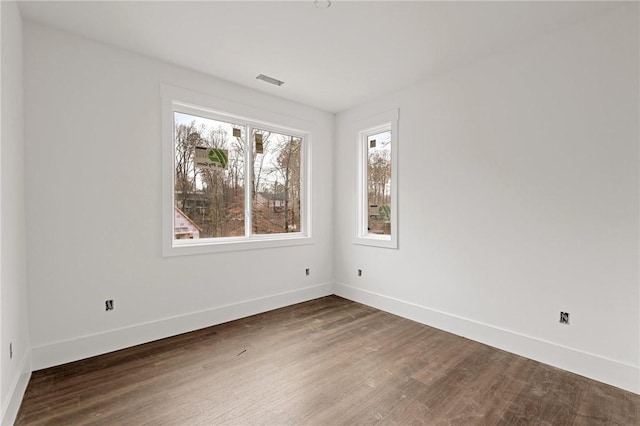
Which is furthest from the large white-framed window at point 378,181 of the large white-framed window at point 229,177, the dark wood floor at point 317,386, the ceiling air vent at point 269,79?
the dark wood floor at point 317,386

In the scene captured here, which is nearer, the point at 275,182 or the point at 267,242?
Result: the point at 267,242

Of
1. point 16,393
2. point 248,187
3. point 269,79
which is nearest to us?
point 16,393

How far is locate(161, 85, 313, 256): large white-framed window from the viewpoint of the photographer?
3293 mm

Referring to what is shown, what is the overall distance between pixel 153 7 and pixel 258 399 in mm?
2938

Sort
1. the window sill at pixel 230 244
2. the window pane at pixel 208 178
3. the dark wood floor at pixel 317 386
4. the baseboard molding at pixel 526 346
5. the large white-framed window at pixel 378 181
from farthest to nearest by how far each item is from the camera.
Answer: the large white-framed window at pixel 378 181 → the window pane at pixel 208 178 → the window sill at pixel 230 244 → the baseboard molding at pixel 526 346 → the dark wood floor at pixel 317 386

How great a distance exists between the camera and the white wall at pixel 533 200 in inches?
91.4

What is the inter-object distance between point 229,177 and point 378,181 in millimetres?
1958

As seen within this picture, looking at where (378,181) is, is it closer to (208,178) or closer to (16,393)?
(208,178)

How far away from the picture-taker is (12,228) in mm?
2100

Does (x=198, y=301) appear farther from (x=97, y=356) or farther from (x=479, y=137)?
(x=479, y=137)

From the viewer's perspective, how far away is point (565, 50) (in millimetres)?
2557

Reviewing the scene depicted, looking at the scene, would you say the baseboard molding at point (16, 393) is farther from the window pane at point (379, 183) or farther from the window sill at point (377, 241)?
the window pane at point (379, 183)

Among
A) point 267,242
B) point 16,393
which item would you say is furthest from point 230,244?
point 16,393

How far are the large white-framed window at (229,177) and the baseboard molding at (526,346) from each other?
1639 mm
